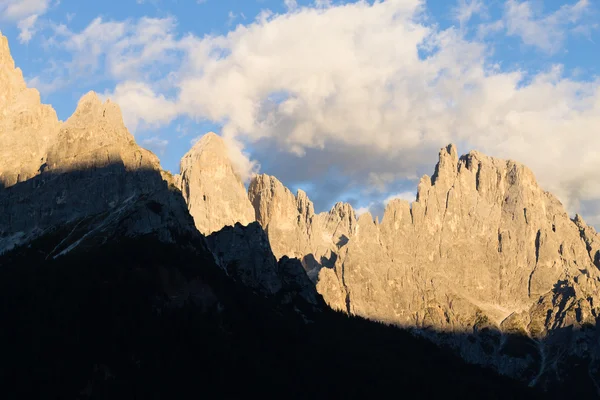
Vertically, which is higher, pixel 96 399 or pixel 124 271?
pixel 124 271

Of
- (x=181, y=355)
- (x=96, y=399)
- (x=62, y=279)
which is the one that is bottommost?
(x=96, y=399)

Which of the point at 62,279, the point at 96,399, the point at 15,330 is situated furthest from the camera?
the point at 62,279

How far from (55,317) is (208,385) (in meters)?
30.3

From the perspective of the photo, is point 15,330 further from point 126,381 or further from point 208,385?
point 208,385

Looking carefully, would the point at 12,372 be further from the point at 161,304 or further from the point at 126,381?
the point at 161,304

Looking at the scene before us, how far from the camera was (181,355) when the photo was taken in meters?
178

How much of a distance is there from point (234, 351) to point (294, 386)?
14899mm

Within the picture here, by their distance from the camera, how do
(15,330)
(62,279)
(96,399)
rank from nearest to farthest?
(96,399) < (15,330) < (62,279)

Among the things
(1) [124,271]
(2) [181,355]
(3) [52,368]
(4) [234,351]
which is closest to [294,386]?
(4) [234,351]

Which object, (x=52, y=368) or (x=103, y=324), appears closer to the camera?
(x=52, y=368)

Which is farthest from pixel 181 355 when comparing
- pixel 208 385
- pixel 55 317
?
pixel 55 317

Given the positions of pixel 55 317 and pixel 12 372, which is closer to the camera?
pixel 12 372

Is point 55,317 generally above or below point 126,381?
above

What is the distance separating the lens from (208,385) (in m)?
176
